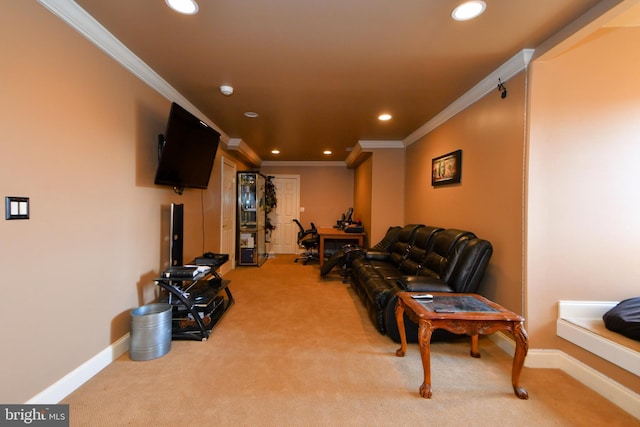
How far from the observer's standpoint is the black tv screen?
2480 millimetres

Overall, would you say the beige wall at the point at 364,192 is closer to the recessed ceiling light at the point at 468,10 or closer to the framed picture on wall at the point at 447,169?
the framed picture on wall at the point at 447,169

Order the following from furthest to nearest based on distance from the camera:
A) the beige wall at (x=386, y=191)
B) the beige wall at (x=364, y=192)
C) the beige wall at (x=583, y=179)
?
the beige wall at (x=364, y=192) < the beige wall at (x=386, y=191) < the beige wall at (x=583, y=179)

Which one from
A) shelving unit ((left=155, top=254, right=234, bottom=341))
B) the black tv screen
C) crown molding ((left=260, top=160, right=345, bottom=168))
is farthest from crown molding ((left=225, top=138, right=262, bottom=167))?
shelving unit ((left=155, top=254, right=234, bottom=341))

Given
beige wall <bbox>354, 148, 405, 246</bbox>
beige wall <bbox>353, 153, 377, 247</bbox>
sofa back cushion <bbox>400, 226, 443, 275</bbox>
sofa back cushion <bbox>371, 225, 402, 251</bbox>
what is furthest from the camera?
beige wall <bbox>353, 153, 377, 247</bbox>

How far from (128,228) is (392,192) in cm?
398

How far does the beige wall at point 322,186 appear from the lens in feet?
23.8

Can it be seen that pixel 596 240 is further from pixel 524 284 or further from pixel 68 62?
pixel 68 62

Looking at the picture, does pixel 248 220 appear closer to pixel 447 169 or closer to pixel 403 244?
pixel 403 244

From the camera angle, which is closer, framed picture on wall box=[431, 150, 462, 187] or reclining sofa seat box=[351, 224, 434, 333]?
reclining sofa seat box=[351, 224, 434, 333]

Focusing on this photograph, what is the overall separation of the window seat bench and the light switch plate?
11.6ft

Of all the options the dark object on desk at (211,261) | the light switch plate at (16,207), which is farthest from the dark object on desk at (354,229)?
the light switch plate at (16,207)

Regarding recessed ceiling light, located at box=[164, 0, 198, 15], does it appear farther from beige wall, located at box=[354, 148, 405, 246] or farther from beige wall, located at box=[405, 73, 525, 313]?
beige wall, located at box=[354, 148, 405, 246]

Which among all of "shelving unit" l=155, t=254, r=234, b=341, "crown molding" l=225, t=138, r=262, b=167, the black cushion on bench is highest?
"crown molding" l=225, t=138, r=262, b=167

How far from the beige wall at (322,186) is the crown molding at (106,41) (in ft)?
14.6
